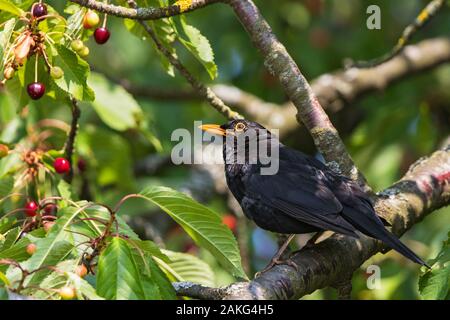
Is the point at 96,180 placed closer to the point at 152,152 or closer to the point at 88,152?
the point at 88,152

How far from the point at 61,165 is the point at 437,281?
2396mm

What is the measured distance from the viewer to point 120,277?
355 cm

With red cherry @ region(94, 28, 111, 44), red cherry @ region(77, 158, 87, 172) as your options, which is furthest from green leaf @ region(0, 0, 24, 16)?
red cherry @ region(77, 158, 87, 172)

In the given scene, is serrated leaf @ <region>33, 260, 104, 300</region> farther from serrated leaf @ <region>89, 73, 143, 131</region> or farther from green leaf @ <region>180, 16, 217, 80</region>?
serrated leaf @ <region>89, 73, 143, 131</region>

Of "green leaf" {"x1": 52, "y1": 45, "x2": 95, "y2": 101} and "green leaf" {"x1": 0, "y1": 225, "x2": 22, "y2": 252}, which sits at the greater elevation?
"green leaf" {"x1": 52, "y1": 45, "x2": 95, "y2": 101}

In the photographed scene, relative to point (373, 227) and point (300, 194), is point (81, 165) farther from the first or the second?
point (373, 227)

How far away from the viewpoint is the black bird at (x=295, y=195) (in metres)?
4.81

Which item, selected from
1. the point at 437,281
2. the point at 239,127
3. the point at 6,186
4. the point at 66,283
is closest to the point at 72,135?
the point at 6,186

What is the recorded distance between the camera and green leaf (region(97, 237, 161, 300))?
3.53 m

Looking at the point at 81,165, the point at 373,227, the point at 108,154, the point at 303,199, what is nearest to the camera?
the point at 373,227

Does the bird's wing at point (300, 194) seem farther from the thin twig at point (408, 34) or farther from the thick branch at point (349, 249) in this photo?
the thin twig at point (408, 34)

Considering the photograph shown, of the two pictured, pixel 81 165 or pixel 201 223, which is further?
pixel 81 165

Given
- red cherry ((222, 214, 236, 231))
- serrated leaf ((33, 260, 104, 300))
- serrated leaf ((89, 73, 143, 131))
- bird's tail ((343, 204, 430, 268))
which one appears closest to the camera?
serrated leaf ((33, 260, 104, 300))

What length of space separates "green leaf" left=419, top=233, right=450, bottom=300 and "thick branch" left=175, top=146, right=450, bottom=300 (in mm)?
622
